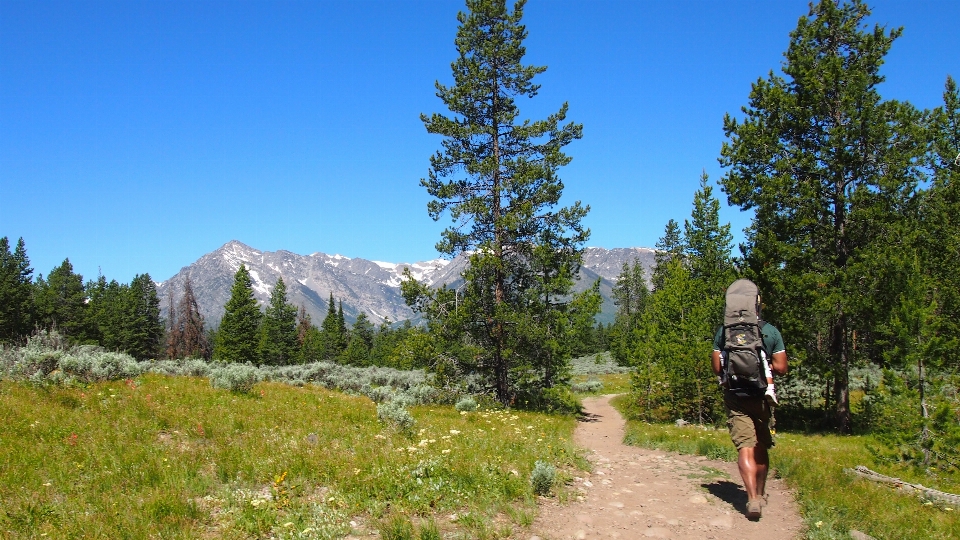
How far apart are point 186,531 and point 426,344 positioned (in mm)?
12630

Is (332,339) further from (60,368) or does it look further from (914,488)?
(914,488)

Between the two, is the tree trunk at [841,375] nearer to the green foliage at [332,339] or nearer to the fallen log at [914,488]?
the fallen log at [914,488]

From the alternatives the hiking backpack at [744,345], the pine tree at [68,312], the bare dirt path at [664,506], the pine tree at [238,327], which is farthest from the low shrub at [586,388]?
the pine tree at [68,312]

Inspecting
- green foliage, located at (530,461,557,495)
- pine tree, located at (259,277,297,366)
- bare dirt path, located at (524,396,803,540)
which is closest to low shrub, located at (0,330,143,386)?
green foliage, located at (530,461,557,495)

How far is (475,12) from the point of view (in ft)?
61.2

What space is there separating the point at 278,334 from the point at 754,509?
73.2 metres

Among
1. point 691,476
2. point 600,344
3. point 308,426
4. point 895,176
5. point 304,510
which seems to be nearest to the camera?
point 304,510

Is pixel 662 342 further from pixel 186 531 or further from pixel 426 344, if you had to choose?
pixel 186 531

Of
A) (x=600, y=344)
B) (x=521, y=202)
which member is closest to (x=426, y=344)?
(x=521, y=202)

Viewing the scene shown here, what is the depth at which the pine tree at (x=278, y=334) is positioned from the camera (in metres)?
71.5

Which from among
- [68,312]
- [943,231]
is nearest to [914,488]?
[943,231]

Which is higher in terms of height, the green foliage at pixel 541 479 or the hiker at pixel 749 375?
the hiker at pixel 749 375

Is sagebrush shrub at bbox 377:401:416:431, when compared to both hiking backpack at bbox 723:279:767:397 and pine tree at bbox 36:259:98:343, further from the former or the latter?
pine tree at bbox 36:259:98:343

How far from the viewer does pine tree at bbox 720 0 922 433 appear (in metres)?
16.0
